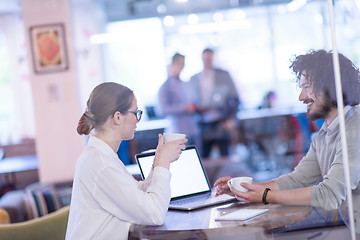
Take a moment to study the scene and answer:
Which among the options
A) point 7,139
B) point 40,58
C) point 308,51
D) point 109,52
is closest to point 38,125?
point 40,58

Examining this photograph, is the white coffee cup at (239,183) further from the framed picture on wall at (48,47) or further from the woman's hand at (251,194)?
the framed picture on wall at (48,47)

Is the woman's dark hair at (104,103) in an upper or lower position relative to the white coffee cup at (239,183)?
upper

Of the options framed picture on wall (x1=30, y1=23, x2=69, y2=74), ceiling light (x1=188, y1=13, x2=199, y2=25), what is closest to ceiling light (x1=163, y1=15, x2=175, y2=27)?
ceiling light (x1=188, y1=13, x2=199, y2=25)

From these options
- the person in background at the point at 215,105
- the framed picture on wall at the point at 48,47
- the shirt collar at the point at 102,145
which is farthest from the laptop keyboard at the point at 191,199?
the person in background at the point at 215,105

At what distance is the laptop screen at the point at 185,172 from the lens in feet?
6.50

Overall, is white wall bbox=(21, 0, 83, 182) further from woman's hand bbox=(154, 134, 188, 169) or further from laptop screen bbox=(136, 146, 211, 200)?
woman's hand bbox=(154, 134, 188, 169)

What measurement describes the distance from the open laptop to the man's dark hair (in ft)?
1.75

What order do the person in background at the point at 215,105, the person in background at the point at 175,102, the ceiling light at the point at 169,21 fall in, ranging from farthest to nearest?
1. the ceiling light at the point at 169,21
2. the person in background at the point at 215,105
3. the person in background at the point at 175,102

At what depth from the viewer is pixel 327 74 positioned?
168 cm

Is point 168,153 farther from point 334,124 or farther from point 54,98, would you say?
point 54,98

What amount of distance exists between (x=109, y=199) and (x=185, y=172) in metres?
0.46

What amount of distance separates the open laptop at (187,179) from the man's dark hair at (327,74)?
1.75 ft

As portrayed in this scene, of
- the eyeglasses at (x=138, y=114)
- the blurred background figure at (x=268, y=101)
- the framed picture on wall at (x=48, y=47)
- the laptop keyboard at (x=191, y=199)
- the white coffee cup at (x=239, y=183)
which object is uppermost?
the framed picture on wall at (x=48, y=47)

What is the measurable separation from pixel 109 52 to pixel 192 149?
688 centimetres
